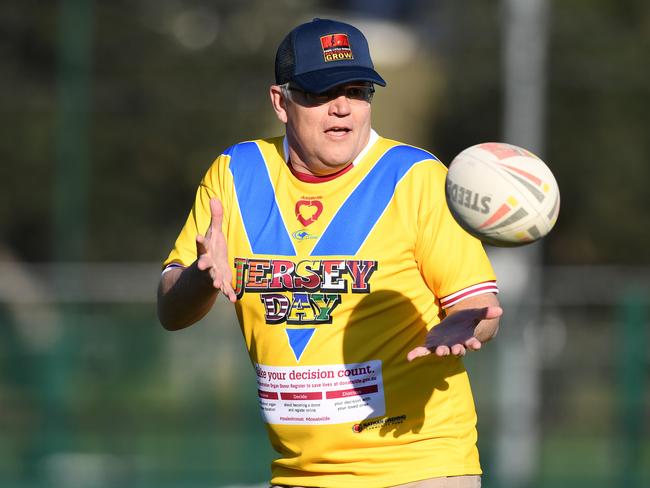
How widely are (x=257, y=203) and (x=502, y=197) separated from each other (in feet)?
3.05

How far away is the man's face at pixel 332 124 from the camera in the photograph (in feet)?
14.5

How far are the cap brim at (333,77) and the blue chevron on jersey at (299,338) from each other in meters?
0.84

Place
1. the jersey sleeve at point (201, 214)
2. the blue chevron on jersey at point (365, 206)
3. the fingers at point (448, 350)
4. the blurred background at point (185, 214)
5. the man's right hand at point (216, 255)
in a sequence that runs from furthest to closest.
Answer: the blurred background at point (185, 214) < the jersey sleeve at point (201, 214) < the blue chevron on jersey at point (365, 206) < the man's right hand at point (216, 255) < the fingers at point (448, 350)

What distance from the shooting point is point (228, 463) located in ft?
36.7

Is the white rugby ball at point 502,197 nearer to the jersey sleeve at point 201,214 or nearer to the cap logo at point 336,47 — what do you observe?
the cap logo at point 336,47

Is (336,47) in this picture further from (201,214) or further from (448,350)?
(448,350)

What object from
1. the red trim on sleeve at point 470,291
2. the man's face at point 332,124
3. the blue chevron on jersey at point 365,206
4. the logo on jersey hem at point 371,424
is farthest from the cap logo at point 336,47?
the logo on jersey hem at point 371,424

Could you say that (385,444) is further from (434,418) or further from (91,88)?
(91,88)

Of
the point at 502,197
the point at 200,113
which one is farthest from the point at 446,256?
the point at 200,113

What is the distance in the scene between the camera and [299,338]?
4.32m

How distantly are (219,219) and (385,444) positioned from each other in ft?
3.15

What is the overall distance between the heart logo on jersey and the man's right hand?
0.33 metres

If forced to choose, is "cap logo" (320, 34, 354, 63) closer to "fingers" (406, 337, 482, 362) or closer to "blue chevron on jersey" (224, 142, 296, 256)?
"blue chevron on jersey" (224, 142, 296, 256)

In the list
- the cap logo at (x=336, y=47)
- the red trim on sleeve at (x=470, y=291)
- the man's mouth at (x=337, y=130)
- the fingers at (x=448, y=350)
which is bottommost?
the fingers at (x=448, y=350)
